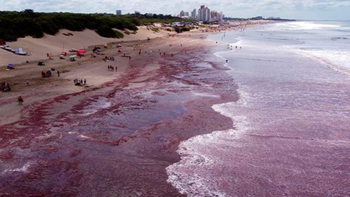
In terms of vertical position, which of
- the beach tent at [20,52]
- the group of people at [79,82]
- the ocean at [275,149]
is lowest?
the ocean at [275,149]

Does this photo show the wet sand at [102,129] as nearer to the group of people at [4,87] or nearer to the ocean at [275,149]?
the ocean at [275,149]

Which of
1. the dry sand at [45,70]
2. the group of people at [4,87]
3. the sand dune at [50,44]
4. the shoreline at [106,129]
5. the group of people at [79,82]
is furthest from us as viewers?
the sand dune at [50,44]

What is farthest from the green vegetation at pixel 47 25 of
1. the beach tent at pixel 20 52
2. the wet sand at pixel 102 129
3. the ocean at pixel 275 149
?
the ocean at pixel 275 149

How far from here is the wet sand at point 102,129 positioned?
12789mm

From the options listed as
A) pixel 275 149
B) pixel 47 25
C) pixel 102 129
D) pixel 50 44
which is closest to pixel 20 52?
pixel 50 44

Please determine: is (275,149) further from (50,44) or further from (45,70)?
(50,44)

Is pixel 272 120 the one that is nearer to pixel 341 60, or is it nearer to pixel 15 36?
pixel 341 60

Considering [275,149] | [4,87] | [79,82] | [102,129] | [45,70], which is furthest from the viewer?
[45,70]

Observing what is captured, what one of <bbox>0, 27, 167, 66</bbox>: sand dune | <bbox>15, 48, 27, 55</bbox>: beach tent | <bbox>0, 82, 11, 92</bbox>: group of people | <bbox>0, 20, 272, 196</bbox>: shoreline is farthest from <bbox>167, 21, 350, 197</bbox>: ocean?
<bbox>15, 48, 27, 55</bbox>: beach tent

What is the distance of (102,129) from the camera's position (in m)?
18.4

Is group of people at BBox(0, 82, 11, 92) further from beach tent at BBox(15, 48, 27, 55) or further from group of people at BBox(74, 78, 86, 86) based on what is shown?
beach tent at BBox(15, 48, 27, 55)

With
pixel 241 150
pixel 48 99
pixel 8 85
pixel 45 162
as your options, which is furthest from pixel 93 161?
pixel 8 85

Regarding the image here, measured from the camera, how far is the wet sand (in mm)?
12789

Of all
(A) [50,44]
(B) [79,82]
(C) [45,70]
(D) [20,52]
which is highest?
(A) [50,44]
